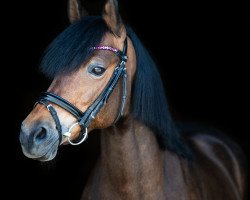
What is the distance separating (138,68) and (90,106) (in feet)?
1.36

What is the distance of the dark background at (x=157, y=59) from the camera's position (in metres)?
5.21

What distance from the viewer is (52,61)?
7.45 ft

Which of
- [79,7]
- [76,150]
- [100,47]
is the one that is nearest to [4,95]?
[76,150]

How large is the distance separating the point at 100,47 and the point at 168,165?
972 mm

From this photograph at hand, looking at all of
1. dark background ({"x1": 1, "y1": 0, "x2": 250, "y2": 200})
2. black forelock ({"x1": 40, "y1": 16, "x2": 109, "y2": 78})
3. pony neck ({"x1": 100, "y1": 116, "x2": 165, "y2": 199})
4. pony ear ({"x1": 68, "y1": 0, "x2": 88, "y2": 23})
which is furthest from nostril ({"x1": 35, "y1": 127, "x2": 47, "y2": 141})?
dark background ({"x1": 1, "y1": 0, "x2": 250, "y2": 200})

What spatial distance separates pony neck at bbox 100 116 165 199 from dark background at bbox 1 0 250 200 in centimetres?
239

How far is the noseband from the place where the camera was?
2188 millimetres

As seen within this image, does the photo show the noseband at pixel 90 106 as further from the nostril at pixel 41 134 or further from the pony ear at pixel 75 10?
the pony ear at pixel 75 10

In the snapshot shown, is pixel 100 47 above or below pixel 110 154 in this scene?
above

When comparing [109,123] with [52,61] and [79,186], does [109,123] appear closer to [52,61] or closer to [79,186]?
[52,61]

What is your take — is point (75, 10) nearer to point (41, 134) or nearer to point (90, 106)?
point (90, 106)

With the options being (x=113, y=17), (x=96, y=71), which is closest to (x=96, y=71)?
(x=96, y=71)

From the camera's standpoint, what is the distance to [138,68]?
2.53m

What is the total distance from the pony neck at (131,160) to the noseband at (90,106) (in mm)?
172
